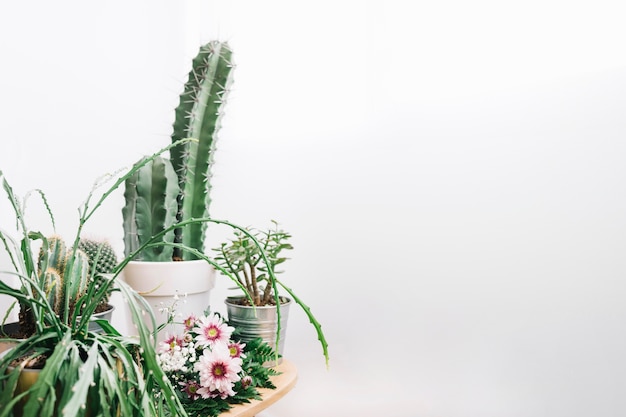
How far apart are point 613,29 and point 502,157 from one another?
276mm

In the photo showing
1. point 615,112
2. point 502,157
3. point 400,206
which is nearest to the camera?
point 615,112

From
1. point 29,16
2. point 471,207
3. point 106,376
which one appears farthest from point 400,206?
point 29,16

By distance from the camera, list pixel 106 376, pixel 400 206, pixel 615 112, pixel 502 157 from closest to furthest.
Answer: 1. pixel 106 376
2. pixel 615 112
3. pixel 502 157
4. pixel 400 206

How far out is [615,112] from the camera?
0.80m

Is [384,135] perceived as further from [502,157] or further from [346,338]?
[346,338]

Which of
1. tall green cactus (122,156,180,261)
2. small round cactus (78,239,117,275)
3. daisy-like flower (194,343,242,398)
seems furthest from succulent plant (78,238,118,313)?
daisy-like flower (194,343,242,398)

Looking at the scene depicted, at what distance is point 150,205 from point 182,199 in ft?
0.25

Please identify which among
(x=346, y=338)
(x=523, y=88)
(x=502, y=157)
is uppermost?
(x=523, y=88)

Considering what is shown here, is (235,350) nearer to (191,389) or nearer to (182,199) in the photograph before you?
(191,389)

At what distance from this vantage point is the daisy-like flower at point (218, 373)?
691 mm

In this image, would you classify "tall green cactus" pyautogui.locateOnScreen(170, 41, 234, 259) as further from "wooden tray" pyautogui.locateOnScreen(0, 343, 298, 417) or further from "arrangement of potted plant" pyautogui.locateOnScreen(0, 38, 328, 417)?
"wooden tray" pyautogui.locateOnScreen(0, 343, 298, 417)

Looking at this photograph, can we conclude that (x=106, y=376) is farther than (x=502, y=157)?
No

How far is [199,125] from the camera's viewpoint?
1014 mm

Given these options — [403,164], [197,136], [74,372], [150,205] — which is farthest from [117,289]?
[403,164]
